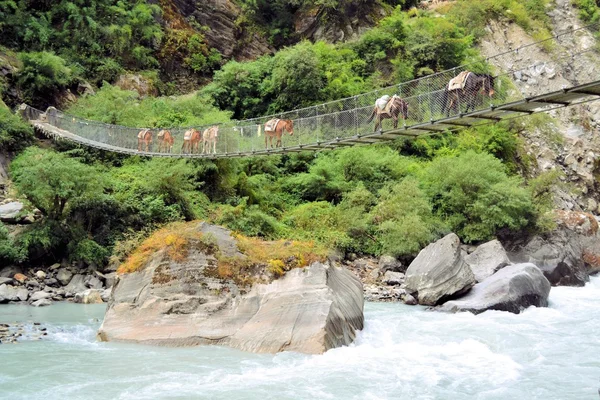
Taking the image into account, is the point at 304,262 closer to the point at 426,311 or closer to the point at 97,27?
the point at 426,311

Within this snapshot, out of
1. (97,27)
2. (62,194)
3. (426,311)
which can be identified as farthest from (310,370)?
(97,27)

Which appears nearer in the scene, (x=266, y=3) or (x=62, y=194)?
(x=62, y=194)

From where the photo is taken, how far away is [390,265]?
18.5 meters

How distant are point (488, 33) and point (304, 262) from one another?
27.9 metres

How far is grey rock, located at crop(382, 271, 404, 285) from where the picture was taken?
17172 millimetres

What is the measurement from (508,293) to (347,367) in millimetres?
5954

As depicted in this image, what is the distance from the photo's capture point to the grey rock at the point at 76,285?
1485cm

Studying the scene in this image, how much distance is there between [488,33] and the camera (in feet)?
112

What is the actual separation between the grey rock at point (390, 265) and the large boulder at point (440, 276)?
373 cm

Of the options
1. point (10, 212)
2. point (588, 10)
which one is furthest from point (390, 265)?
point (588, 10)

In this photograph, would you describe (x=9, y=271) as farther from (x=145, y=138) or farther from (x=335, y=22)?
(x=335, y=22)

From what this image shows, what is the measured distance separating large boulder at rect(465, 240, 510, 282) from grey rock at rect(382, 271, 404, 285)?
2.08 metres


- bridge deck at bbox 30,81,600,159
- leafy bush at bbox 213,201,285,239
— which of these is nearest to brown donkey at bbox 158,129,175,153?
leafy bush at bbox 213,201,285,239

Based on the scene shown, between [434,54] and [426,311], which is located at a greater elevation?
[434,54]
